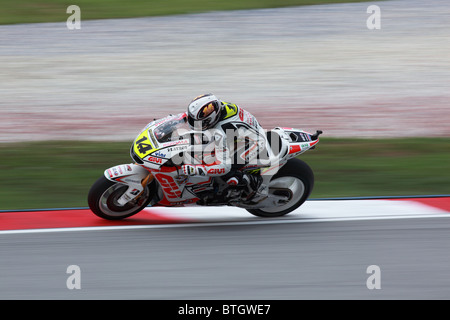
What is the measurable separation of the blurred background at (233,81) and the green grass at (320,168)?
1.1 inches

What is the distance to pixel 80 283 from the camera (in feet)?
18.6

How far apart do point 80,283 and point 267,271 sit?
1572 millimetres

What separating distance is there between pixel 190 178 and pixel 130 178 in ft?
1.96

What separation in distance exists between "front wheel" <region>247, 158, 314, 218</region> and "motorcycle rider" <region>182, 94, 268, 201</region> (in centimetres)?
30

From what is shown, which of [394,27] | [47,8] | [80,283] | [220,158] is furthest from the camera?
[47,8]

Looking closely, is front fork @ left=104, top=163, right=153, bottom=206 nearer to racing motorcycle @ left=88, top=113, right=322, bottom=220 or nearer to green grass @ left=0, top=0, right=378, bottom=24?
racing motorcycle @ left=88, top=113, right=322, bottom=220

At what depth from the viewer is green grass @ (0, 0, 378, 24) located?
17.7 m

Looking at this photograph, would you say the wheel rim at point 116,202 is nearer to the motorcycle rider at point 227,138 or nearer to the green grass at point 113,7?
the motorcycle rider at point 227,138

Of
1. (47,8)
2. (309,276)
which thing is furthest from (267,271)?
(47,8)

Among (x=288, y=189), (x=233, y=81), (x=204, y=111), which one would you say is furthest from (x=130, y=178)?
(x=233, y=81)

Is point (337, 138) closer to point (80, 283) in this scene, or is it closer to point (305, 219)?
point (305, 219)

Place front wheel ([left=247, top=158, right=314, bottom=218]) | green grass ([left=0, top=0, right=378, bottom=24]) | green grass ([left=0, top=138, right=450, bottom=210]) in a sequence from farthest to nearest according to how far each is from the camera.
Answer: green grass ([left=0, top=0, right=378, bottom=24]) → green grass ([left=0, top=138, right=450, bottom=210]) → front wheel ([left=247, top=158, right=314, bottom=218])

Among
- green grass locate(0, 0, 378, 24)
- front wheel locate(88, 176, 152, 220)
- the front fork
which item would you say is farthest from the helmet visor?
green grass locate(0, 0, 378, 24)

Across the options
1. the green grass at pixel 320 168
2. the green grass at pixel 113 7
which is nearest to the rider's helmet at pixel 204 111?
the green grass at pixel 320 168
